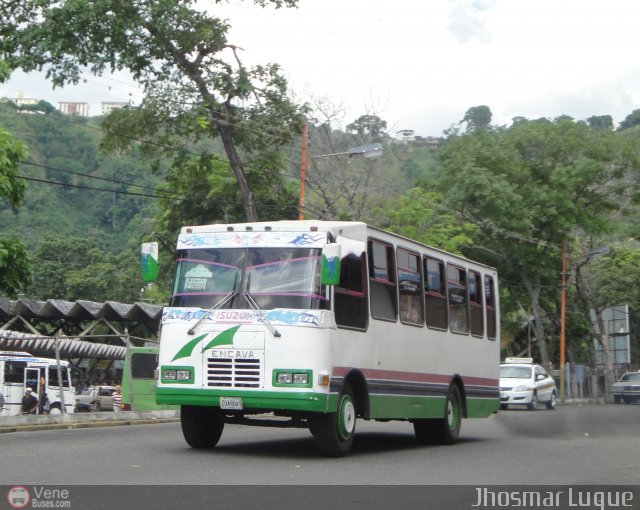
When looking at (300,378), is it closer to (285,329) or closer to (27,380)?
(285,329)

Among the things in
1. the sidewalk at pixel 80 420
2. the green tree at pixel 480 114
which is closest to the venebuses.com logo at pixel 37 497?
the sidewalk at pixel 80 420

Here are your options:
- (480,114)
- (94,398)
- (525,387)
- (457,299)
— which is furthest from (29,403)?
(480,114)

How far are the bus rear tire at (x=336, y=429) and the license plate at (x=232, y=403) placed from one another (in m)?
0.95

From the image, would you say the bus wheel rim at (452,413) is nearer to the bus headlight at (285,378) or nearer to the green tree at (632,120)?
the bus headlight at (285,378)

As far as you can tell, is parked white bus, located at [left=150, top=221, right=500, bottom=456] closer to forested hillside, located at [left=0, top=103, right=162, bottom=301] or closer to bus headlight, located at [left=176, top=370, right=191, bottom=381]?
bus headlight, located at [left=176, top=370, right=191, bottom=381]

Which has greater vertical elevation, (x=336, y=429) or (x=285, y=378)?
(x=285, y=378)

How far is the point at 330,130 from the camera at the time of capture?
4122cm

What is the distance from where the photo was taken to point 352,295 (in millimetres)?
14742

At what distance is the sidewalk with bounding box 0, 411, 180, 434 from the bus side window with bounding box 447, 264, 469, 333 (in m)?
7.28

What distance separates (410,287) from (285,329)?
3491 millimetres

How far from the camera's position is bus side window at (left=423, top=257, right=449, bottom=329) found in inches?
694

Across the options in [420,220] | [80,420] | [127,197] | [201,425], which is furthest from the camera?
[127,197]

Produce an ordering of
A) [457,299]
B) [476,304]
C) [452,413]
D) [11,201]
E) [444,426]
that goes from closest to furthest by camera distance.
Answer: [444,426]
[452,413]
[457,299]
[476,304]
[11,201]

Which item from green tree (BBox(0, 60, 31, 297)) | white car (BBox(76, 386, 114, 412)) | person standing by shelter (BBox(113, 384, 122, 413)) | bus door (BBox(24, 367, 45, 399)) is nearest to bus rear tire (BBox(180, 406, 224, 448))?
green tree (BBox(0, 60, 31, 297))
